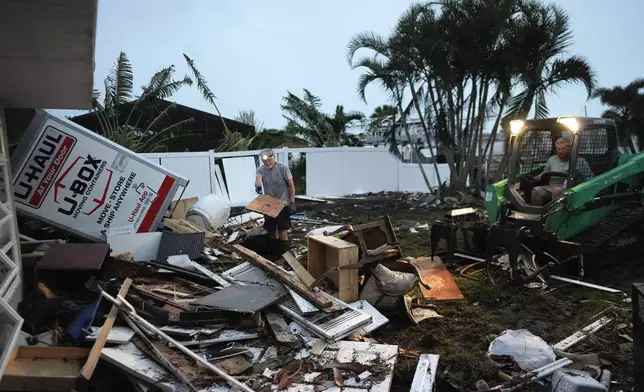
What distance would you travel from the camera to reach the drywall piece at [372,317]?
15.1ft

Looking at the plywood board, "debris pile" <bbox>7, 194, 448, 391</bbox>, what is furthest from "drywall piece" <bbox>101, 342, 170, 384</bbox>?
the plywood board

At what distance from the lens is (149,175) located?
727 centimetres

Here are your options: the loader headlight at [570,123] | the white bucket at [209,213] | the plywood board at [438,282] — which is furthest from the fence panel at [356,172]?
the loader headlight at [570,123]

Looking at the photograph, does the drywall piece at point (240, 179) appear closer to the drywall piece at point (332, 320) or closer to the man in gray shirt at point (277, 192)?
the man in gray shirt at point (277, 192)

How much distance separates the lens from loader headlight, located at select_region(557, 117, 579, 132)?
632cm

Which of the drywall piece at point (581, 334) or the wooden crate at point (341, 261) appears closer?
the drywall piece at point (581, 334)

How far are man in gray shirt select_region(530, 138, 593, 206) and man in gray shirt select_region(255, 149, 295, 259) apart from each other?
365 centimetres

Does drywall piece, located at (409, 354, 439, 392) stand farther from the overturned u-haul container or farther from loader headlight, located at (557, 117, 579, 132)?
the overturned u-haul container

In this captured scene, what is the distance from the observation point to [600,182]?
20.5 ft

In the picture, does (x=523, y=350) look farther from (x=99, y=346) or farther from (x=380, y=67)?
(x=380, y=67)

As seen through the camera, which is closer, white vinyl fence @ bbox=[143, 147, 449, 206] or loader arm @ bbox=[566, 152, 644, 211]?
loader arm @ bbox=[566, 152, 644, 211]

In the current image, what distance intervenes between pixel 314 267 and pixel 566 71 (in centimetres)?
973

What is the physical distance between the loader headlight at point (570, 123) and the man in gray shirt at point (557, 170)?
0.20 m

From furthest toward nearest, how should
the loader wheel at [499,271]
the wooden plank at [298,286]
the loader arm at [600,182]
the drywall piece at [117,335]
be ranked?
1. the loader wheel at [499,271]
2. the loader arm at [600,182]
3. the wooden plank at [298,286]
4. the drywall piece at [117,335]
